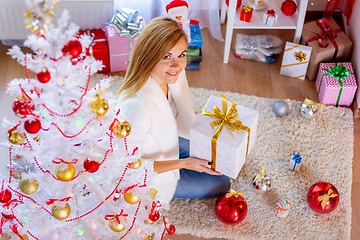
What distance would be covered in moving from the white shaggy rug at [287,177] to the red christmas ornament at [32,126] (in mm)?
1102

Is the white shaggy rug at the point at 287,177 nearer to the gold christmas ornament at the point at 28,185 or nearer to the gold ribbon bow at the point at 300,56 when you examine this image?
the gold ribbon bow at the point at 300,56

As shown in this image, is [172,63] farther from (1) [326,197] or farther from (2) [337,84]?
(2) [337,84]

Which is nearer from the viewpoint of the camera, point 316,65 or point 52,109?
point 52,109

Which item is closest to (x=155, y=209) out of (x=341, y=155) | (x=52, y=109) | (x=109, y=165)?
(x=109, y=165)

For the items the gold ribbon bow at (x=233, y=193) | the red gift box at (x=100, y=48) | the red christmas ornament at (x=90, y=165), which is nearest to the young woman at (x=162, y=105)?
the gold ribbon bow at (x=233, y=193)

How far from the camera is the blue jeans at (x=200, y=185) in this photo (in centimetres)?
237

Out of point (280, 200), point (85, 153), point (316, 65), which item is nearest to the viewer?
point (85, 153)

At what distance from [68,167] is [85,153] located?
101mm

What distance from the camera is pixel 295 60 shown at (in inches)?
120

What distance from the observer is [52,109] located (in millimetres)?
1474

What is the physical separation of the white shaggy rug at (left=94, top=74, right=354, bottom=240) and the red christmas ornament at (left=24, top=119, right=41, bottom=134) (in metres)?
1.10

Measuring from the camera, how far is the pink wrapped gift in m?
2.98

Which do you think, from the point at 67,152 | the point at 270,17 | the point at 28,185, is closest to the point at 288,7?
the point at 270,17

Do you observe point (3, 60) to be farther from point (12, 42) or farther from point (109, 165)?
Result: point (109, 165)
